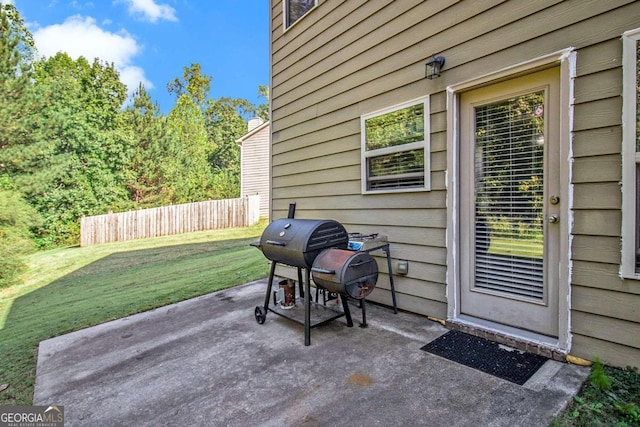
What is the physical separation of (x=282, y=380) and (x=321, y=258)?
2.93 ft

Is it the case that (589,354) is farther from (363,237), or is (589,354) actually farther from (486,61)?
(486,61)

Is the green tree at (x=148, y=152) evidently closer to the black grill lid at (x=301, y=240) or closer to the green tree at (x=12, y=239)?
the green tree at (x=12, y=239)

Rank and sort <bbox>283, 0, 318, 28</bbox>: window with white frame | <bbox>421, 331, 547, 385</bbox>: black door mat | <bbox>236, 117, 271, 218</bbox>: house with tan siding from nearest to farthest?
<bbox>421, 331, 547, 385</bbox>: black door mat, <bbox>283, 0, 318, 28</bbox>: window with white frame, <bbox>236, 117, 271, 218</bbox>: house with tan siding

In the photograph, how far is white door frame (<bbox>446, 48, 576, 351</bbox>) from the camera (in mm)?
2092

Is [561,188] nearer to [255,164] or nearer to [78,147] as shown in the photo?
[255,164]

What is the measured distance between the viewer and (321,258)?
257 centimetres

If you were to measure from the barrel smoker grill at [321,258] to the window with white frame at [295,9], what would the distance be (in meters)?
3.15

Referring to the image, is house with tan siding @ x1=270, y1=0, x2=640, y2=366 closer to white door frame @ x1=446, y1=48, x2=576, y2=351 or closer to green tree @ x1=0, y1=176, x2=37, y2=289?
white door frame @ x1=446, y1=48, x2=576, y2=351

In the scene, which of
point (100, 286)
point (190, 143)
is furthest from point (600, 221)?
point (190, 143)

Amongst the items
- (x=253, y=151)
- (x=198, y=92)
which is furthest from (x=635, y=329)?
(x=198, y=92)

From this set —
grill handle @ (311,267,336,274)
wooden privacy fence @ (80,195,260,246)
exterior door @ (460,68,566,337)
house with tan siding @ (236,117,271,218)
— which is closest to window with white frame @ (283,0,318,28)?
exterior door @ (460,68,566,337)

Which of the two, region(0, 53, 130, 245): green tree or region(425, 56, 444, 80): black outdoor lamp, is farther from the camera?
region(0, 53, 130, 245): green tree

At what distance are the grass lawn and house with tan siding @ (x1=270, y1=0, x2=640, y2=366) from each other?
2660mm

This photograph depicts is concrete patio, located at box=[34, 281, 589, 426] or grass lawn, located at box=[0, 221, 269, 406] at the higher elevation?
concrete patio, located at box=[34, 281, 589, 426]
